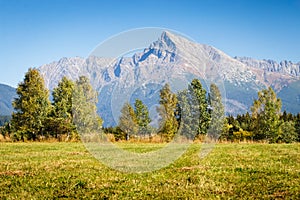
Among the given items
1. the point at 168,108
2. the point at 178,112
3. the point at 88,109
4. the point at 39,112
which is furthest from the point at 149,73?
the point at 39,112

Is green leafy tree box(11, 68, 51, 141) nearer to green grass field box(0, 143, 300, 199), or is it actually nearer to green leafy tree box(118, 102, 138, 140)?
green leafy tree box(118, 102, 138, 140)

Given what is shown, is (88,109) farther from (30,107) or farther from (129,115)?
(30,107)

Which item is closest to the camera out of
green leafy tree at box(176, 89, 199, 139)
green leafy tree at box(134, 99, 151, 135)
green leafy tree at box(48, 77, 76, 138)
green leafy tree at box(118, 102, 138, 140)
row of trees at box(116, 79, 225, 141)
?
green leafy tree at box(176, 89, 199, 139)

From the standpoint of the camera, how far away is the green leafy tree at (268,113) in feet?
231

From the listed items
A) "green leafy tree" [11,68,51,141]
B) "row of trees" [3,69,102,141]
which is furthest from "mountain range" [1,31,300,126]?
"green leafy tree" [11,68,51,141]

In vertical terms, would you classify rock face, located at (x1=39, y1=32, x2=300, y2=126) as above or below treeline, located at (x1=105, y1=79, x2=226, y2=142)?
above

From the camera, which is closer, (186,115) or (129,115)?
(186,115)

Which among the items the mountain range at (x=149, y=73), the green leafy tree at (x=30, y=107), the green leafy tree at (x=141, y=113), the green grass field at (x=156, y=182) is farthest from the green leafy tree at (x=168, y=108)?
the green leafy tree at (x=30, y=107)

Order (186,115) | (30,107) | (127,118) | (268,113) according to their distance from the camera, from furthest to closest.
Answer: (268,113)
(30,107)
(127,118)
(186,115)

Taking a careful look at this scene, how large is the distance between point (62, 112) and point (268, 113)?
45457 mm

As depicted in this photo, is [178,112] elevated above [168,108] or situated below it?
below

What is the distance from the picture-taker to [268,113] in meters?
71.1

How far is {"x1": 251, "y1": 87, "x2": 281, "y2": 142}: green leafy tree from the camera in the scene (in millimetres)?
70438

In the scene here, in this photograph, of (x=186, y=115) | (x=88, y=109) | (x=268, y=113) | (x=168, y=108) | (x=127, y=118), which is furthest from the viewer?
(x=268, y=113)
